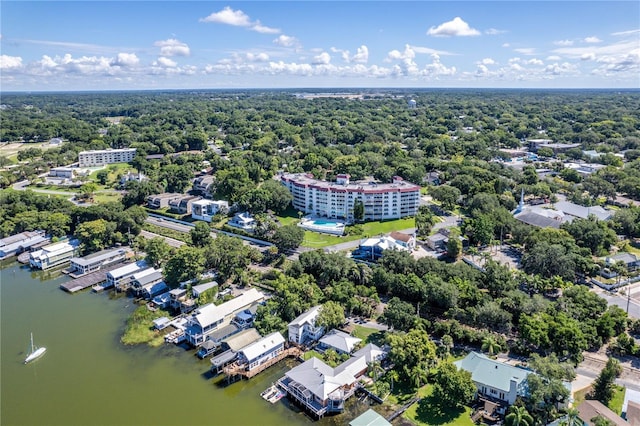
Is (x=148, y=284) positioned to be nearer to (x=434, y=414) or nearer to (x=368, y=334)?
(x=368, y=334)

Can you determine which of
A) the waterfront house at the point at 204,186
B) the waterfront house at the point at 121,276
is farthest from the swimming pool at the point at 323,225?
the waterfront house at the point at 121,276

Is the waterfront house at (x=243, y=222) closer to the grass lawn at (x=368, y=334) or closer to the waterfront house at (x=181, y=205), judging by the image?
the waterfront house at (x=181, y=205)

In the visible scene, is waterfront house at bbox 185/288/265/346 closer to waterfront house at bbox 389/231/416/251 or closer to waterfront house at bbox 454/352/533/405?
waterfront house at bbox 454/352/533/405

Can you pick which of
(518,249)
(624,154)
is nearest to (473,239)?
(518,249)

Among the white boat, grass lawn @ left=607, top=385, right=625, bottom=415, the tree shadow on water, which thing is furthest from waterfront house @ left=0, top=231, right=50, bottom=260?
grass lawn @ left=607, top=385, right=625, bottom=415

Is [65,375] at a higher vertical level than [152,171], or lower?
lower

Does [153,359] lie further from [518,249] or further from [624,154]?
[624,154]
